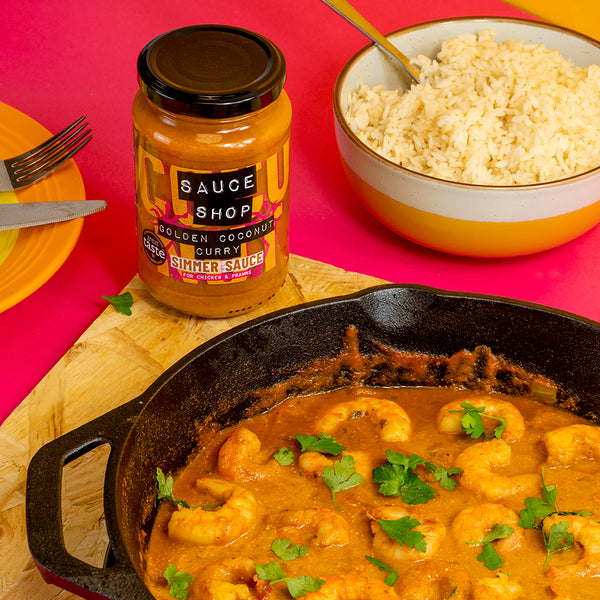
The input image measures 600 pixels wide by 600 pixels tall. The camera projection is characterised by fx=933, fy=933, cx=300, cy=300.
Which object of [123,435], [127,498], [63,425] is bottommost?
[63,425]

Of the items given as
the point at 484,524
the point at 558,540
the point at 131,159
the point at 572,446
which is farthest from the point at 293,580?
the point at 131,159

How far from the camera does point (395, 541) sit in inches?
64.1

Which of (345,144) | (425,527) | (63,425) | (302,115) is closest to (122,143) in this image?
(302,115)

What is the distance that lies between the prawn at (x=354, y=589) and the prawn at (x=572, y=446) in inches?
18.4

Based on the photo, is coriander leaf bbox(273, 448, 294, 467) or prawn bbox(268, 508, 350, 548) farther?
coriander leaf bbox(273, 448, 294, 467)

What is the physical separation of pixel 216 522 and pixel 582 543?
64 cm

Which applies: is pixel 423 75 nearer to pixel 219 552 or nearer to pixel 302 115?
pixel 302 115

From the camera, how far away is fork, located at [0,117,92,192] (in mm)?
2277

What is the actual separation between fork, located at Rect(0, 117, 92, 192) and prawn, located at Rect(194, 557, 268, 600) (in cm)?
115

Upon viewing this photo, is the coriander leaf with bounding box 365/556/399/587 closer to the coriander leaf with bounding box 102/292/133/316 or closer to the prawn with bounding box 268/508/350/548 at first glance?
the prawn with bounding box 268/508/350/548

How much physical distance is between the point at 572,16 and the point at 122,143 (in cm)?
179

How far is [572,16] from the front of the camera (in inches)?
134

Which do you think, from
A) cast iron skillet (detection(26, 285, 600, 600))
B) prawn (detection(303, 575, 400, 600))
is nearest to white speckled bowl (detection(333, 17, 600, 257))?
cast iron skillet (detection(26, 285, 600, 600))

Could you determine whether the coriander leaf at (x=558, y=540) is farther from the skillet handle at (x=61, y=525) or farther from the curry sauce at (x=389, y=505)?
the skillet handle at (x=61, y=525)
